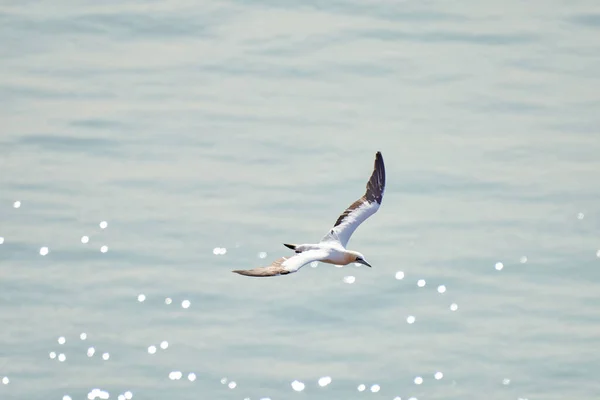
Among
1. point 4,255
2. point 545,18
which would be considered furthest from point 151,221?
point 545,18

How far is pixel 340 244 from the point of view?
115ft

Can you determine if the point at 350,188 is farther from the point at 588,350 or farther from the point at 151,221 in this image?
the point at 588,350

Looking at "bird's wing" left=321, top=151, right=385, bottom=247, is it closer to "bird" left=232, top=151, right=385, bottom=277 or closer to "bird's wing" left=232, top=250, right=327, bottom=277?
"bird" left=232, top=151, right=385, bottom=277

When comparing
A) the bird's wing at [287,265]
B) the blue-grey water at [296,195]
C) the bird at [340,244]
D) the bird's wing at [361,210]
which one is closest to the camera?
the bird's wing at [287,265]

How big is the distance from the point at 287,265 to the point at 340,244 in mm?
3812

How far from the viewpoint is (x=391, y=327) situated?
38.5 m

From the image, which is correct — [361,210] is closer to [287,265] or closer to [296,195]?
[287,265]

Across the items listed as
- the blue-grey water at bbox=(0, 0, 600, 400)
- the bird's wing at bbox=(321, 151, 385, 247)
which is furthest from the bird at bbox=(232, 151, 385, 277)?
the blue-grey water at bbox=(0, 0, 600, 400)

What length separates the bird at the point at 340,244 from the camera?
31734mm

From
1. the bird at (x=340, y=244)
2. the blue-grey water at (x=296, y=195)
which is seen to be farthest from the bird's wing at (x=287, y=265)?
the blue-grey water at (x=296, y=195)

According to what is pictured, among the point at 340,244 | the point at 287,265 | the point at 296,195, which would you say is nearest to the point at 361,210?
the point at 340,244

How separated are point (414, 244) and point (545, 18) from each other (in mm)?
14243

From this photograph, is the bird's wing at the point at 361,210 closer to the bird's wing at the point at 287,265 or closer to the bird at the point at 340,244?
the bird at the point at 340,244

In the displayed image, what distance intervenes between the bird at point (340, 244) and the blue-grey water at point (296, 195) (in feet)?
11.6
